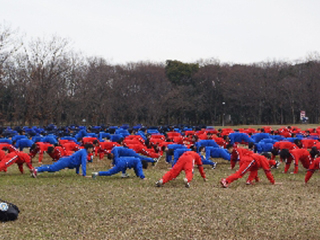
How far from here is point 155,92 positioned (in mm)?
56594

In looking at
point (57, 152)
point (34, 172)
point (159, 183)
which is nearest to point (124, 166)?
point (159, 183)

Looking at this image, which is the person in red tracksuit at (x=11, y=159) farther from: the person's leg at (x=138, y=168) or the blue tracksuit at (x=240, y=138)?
the blue tracksuit at (x=240, y=138)

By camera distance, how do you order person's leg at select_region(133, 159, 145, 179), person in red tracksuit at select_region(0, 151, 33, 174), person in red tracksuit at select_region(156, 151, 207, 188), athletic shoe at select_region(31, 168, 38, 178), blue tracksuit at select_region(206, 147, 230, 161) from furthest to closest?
1. blue tracksuit at select_region(206, 147, 230, 161)
2. athletic shoe at select_region(31, 168, 38, 178)
3. person's leg at select_region(133, 159, 145, 179)
4. person in red tracksuit at select_region(0, 151, 33, 174)
5. person in red tracksuit at select_region(156, 151, 207, 188)

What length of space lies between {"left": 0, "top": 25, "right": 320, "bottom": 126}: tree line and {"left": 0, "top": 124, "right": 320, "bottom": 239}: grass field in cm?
3414

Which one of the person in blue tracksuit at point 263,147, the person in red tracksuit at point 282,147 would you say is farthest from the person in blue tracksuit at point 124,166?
the person in blue tracksuit at point 263,147

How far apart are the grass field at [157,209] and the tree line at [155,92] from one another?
34.1 meters

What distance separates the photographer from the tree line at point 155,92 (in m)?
46.2

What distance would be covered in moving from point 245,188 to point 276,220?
137 inches

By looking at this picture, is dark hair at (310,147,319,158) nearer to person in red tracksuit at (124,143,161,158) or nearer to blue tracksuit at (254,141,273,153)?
blue tracksuit at (254,141,273,153)

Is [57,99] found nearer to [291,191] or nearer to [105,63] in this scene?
[105,63]

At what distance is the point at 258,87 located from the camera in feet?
180

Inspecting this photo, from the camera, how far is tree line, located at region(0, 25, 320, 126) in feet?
151

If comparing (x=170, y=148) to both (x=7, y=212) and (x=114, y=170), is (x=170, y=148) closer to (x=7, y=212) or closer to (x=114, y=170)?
(x=114, y=170)

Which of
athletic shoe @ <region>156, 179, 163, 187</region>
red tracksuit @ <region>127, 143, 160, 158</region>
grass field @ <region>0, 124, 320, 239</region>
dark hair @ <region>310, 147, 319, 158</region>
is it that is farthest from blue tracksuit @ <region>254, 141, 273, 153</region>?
athletic shoe @ <region>156, 179, 163, 187</region>
